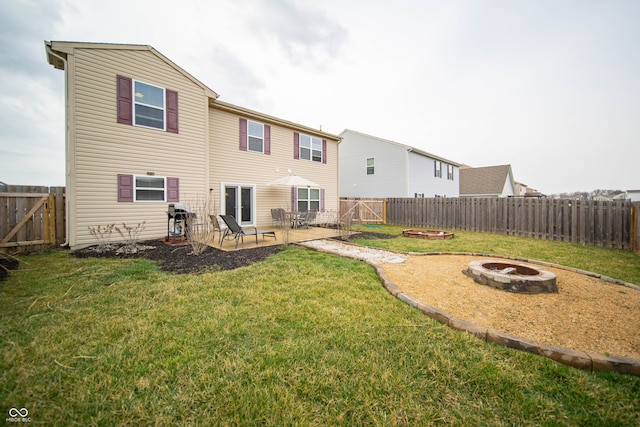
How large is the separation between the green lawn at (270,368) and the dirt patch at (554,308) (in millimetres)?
524

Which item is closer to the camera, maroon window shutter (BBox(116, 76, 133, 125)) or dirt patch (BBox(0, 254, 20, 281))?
dirt patch (BBox(0, 254, 20, 281))

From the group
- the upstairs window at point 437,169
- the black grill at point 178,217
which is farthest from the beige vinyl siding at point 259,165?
the upstairs window at point 437,169

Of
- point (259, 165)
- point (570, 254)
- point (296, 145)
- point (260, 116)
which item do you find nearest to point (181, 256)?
point (259, 165)

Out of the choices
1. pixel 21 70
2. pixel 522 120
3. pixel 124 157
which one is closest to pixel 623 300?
pixel 124 157

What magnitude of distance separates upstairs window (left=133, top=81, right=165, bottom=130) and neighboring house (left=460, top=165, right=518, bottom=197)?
32.4 metres

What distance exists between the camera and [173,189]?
940cm

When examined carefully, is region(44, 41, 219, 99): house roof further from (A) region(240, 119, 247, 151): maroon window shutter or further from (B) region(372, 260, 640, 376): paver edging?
(B) region(372, 260, 640, 376): paver edging

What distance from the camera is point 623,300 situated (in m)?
3.53

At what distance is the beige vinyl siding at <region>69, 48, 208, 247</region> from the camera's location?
763cm

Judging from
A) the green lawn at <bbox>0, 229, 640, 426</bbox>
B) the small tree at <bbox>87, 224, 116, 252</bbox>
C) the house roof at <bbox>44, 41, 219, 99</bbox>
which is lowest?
the green lawn at <bbox>0, 229, 640, 426</bbox>

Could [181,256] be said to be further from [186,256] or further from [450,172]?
[450,172]

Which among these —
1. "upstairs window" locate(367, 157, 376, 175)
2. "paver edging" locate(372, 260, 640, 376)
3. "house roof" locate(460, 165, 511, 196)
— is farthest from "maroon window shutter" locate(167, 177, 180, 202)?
"house roof" locate(460, 165, 511, 196)

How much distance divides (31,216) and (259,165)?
8.00 m

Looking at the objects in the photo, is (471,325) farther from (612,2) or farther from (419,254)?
(612,2)
